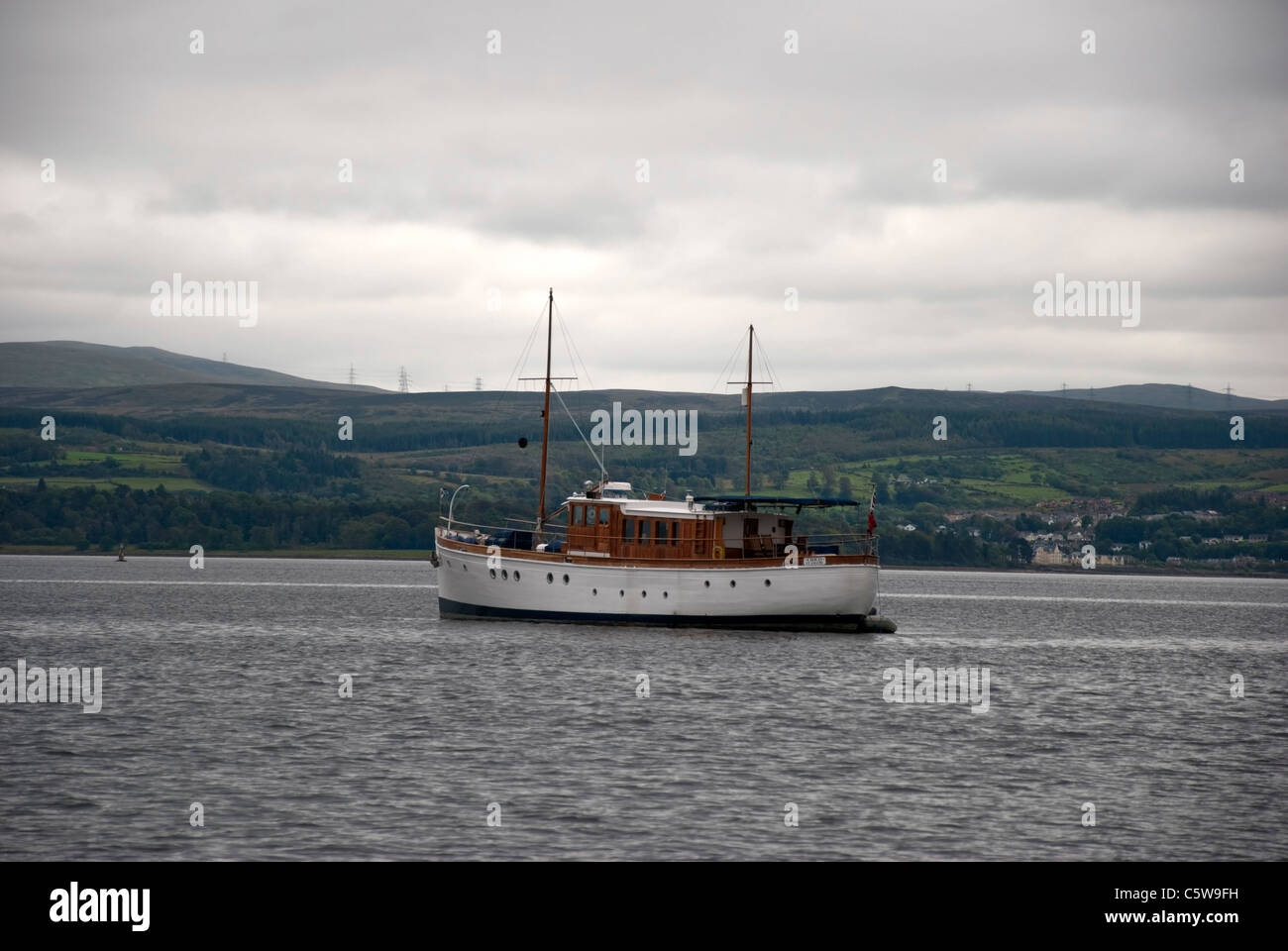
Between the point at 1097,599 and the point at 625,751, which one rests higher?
the point at 625,751

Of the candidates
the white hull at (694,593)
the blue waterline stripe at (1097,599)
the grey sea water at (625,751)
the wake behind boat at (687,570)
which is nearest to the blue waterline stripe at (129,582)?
the blue waterline stripe at (1097,599)

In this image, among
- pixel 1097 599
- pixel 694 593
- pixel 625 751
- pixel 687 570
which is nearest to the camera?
pixel 625 751

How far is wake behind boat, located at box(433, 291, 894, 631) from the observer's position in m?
71.1

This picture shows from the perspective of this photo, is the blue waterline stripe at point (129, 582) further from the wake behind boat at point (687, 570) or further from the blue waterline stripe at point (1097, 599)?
the wake behind boat at point (687, 570)

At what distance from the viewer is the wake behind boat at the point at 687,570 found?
2798 inches

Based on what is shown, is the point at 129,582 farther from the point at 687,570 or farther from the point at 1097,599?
the point at 1097,599

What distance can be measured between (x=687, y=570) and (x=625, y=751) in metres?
33.8

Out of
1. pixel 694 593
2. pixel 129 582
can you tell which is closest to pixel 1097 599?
pixel 694 593

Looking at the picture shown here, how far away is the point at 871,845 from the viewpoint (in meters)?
27.4

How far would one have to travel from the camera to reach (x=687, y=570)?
233 ft

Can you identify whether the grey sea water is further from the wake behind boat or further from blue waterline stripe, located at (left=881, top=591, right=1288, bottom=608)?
blue waterline stripe, located at (left=881, top=591, right=1288, bottom=608)

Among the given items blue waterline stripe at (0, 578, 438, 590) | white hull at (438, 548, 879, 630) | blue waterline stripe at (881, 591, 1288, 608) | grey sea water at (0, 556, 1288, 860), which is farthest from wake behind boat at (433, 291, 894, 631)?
blue waterline stripe at (881, 591, 1288, 608)
